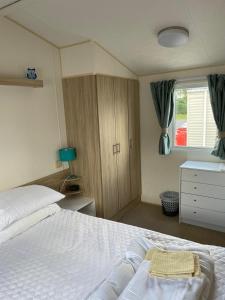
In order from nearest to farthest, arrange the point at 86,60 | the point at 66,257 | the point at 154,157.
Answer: the point at 66,257, the point at 86,60, the point at 154,157

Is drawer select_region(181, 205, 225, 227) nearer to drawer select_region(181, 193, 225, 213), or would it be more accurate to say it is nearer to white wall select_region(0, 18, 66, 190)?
drawer select_region(181, 193, 225, 213)

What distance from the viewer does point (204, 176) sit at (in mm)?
2820

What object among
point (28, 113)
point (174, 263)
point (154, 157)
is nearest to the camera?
point (174, 263)

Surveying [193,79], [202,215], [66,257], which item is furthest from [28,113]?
[202,215]

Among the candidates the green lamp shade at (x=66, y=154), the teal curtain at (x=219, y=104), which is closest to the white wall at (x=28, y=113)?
the green lamp shade at (x=66, y=154)

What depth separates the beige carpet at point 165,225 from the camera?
2.72 meters

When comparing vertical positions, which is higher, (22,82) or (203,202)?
(22,82)

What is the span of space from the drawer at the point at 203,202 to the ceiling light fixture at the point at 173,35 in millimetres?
1830

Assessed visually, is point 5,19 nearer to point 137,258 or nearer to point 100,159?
point 100,159

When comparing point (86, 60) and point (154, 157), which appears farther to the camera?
point (154, 157)

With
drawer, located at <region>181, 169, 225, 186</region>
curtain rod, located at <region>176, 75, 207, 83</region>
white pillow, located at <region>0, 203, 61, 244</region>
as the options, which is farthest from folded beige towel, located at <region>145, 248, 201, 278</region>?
curtain rod, located at <region>176, 75, 207, 83</region>

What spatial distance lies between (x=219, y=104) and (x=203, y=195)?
45.0 inches

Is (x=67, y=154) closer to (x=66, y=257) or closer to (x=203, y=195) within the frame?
(x=66, y=257)

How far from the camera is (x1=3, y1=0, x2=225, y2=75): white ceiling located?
76.4 inches
